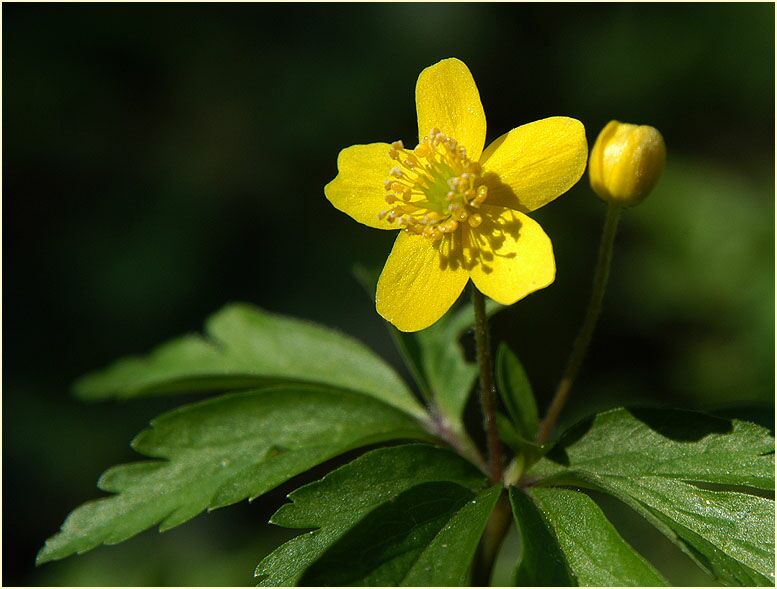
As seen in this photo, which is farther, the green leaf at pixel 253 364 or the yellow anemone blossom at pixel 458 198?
the green leaf at pixel 253 364

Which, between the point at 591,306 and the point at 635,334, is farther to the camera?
the point at 635,334

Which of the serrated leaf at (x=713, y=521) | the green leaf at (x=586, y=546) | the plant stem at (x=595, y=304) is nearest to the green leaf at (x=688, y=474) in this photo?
the serrated leaf at (x=713, y=521)

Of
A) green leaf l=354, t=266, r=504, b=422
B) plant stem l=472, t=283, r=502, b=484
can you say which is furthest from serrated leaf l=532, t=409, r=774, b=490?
green leaf l=354, t=266, r=504, b=422

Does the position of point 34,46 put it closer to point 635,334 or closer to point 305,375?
point 305,375

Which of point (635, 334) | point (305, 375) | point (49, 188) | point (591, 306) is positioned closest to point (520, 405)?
point (591, 306)

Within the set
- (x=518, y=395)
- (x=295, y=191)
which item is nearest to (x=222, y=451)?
(x=518, y=395)

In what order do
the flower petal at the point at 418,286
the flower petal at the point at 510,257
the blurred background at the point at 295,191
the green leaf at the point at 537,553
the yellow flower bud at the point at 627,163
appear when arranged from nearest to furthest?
the green leaf at the point at 537,553
the flower petal at the point at 510,257
the flower petal at the point at 418,286
the yellow flower bud at the point at 627,163
the blurred background at the point at 295,191

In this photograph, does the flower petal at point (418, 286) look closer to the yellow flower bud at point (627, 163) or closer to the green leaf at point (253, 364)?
the yellow flower bud at point (627, 163)
